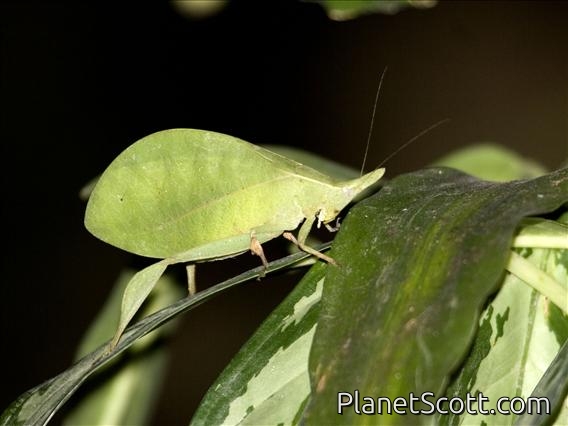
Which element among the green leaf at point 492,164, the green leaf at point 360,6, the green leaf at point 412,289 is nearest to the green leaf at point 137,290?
the green leaf at point 412,289

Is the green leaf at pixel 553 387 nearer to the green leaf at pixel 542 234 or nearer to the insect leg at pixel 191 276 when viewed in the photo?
the green leaf at pixel 542 234

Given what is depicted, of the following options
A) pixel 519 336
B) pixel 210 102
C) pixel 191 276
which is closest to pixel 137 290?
pixel 191 276

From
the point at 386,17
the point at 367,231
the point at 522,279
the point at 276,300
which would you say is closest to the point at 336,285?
the point at 367,231

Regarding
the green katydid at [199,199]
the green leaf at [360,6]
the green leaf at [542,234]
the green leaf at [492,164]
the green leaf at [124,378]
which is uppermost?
the green leaf at [360,6]

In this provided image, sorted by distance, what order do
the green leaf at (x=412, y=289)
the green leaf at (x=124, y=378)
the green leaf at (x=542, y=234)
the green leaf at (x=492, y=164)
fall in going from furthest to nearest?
the green leaf at (x=492, y=164)
the green leaf at (x=124, y=378)
the green leaf at (x=542, y=234)
the green leaf at (x=412, y=289)

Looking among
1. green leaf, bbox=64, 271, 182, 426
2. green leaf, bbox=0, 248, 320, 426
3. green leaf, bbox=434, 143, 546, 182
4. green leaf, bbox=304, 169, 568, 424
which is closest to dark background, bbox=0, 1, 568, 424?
green leaf, bbox=434, 143, 546, 182

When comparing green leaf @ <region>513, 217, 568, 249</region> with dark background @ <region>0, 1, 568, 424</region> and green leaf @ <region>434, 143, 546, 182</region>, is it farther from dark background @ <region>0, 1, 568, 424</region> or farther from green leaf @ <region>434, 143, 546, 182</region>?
dark background @ <region>0, 1, 568, 424</region>

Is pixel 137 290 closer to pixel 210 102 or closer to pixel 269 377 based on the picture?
pixel 269 377
